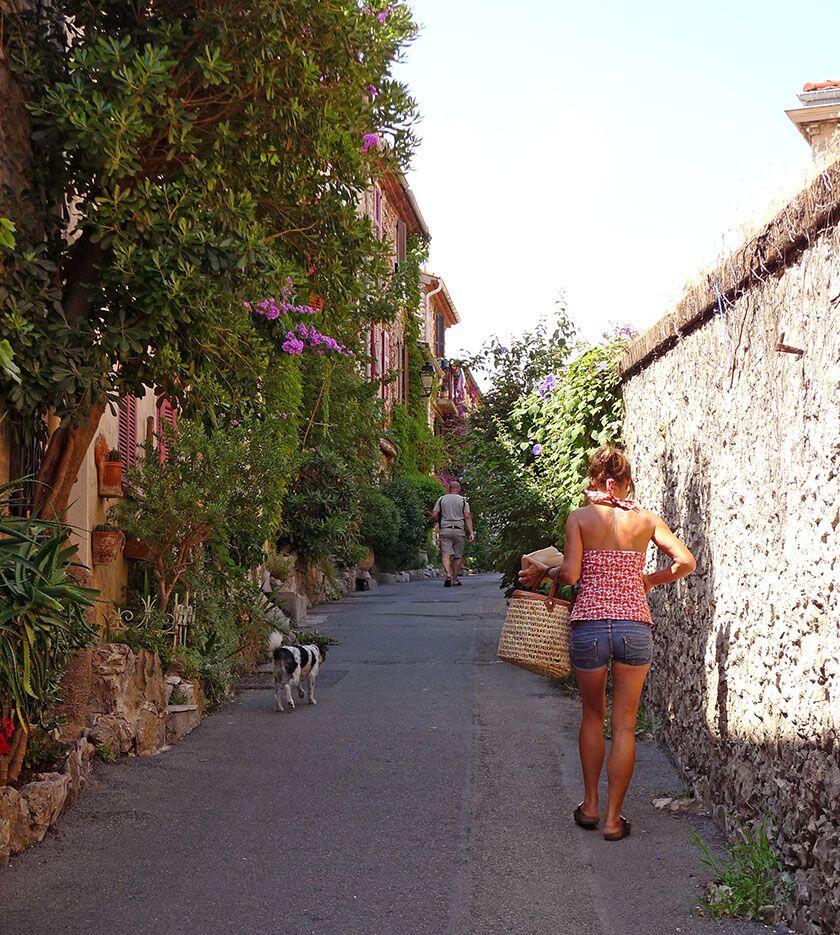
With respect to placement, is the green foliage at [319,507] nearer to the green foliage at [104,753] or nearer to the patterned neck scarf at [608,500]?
the green foliage at [104,753]

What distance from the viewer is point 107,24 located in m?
7.08

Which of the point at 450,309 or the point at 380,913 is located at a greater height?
the point at 450,309

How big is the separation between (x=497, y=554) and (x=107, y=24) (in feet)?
22.4

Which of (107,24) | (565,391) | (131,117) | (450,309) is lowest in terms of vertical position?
(565,391)

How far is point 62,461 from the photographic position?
23.0 ft

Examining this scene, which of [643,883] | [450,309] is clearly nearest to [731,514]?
[643,883]

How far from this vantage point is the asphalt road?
15.4 feet

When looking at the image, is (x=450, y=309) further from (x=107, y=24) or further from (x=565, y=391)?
(x=107, y=24)

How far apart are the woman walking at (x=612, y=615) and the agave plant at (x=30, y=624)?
242cm

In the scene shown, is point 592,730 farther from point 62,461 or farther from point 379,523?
point 379,523

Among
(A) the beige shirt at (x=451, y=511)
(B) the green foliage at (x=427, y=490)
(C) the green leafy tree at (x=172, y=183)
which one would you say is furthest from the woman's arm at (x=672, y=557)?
(B) the green foliage at (x=427, y=490)

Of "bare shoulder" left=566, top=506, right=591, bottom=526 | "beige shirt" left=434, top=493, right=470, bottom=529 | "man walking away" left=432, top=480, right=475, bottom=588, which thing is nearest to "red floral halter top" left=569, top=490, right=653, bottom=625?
"bare shoulder" left=566, top=506, right=591, bottom=526

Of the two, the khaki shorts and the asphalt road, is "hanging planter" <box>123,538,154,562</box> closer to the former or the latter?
the asphalt road

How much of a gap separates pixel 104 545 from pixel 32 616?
12.4 feet
